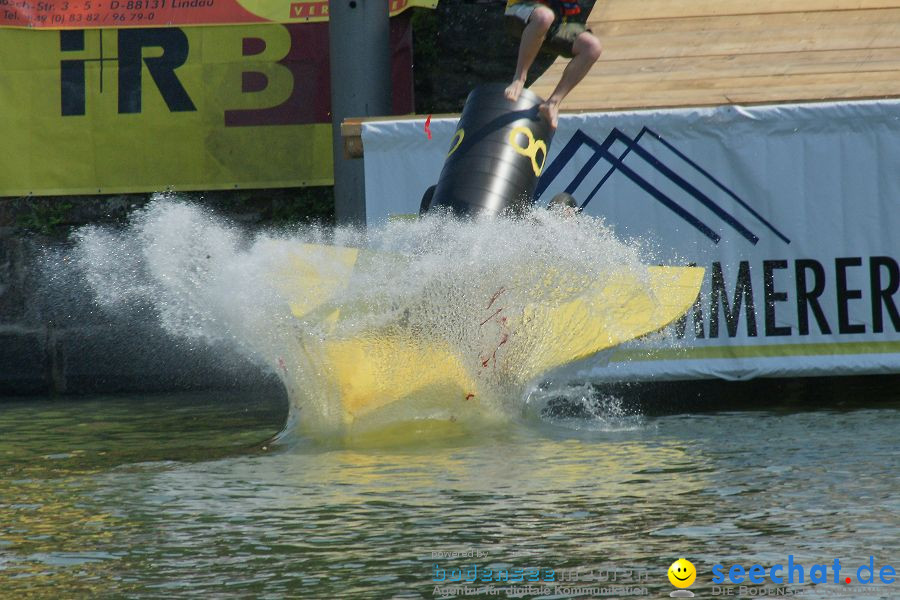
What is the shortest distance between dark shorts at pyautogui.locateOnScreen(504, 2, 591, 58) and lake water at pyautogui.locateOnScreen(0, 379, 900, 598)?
2.34 meters

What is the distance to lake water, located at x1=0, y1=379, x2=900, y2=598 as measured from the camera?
4277mm

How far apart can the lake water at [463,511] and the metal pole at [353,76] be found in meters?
3.36

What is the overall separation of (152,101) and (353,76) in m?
1.88

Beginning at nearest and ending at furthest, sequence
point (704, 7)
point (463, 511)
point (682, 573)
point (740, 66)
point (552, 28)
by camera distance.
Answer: point (682, 573) → point (463, 511) → point (552, 28) → point (740, 66) → point (704, 7)

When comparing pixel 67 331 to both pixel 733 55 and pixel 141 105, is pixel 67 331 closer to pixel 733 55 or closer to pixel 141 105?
pixel 141 105

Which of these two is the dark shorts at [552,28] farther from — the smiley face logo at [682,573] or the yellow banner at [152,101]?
the smiley face logo at [682,573]

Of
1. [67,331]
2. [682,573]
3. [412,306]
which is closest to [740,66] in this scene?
[412,306]

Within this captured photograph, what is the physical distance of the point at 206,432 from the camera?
26.5 feet

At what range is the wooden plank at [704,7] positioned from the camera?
10469 mm

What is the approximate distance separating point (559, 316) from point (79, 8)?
5.93 m

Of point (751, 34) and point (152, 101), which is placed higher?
point (751, 34)

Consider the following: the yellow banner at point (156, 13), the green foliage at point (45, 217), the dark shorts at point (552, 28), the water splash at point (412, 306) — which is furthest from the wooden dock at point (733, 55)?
the green foliage at point (45, 217)

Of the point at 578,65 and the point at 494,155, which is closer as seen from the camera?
the point at 494,155

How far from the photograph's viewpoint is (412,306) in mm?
6895
